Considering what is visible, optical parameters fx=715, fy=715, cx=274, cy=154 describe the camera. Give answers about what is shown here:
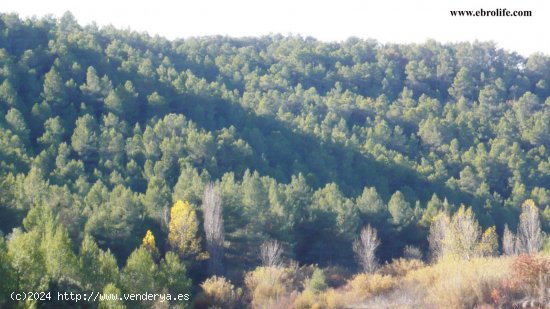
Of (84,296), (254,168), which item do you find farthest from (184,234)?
(254,168)

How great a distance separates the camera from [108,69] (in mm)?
56656

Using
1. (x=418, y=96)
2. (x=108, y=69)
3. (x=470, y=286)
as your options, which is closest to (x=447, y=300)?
(x=470, y=286)

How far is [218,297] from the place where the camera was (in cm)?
2794

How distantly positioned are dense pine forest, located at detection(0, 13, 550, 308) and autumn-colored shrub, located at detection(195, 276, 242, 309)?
94 mm

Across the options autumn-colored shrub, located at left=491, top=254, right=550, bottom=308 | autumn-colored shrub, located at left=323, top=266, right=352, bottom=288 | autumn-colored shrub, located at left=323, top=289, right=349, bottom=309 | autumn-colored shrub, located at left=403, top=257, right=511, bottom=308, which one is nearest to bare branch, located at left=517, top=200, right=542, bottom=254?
autumn-colored shrub, located at left=323, top=266, right=352, bottom=288

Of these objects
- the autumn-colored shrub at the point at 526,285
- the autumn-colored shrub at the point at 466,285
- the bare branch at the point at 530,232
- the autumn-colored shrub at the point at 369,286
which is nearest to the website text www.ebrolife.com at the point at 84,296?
the autumn-colored shrub at the point at 369,286

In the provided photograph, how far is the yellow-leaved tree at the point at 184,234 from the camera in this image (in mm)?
33969

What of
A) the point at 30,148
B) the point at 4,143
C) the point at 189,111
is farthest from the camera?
the point at 189,111

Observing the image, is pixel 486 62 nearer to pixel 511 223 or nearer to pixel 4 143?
pixel 511 223

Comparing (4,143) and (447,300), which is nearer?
(447,300)

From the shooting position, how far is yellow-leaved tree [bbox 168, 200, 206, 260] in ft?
111

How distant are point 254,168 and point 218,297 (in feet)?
76.4

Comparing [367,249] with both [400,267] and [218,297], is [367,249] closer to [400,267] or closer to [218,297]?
[400,267]

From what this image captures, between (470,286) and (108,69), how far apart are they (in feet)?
128
